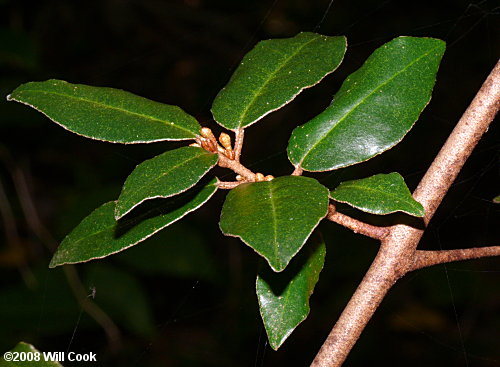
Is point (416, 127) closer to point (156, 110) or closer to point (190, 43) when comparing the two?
point (190, 43)

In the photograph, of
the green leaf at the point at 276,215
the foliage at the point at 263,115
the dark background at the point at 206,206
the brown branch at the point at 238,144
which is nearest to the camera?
the green leaf at the point at 276,215

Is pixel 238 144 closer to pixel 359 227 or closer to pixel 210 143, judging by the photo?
pixel 210 143

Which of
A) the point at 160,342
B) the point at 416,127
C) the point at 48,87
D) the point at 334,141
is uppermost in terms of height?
the point at 48,87

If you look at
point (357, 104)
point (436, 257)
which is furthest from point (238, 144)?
point (436, 257)

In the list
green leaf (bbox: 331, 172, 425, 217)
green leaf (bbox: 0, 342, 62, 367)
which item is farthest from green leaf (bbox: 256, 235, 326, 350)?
green leaf (bbox: 0, 342, 62, 367)

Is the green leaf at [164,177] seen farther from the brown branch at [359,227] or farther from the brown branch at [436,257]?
the brown branch at [436,257]

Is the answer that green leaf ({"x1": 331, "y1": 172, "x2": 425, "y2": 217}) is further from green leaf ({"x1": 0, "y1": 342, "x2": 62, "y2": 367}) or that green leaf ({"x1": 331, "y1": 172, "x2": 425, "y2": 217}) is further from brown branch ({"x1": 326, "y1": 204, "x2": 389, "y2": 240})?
green leaf ({"x1": 0, "y1": 342, "x2": 62, "y2": 367})

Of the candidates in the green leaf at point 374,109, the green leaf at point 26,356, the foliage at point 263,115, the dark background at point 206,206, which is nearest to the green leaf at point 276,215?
the foliage at point 263,115

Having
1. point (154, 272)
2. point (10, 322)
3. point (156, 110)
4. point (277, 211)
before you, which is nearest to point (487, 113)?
point (277, 211)
